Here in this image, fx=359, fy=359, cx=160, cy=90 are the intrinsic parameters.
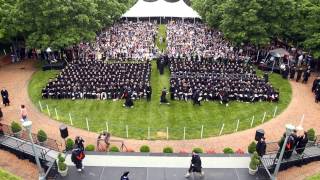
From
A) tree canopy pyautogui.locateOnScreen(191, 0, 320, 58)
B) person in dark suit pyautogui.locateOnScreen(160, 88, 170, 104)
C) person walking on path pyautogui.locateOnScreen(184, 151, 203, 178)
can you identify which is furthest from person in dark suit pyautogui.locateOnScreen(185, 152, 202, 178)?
tree canopy pyautogui.locateOnScreen(191, 0, 320, 58)

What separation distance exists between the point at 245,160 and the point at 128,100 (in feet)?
37.4

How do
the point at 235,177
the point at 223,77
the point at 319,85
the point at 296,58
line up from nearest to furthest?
1. the point at 235,177
2. the point at 319,85
3. the point at 223,77
4. the point at 296,58

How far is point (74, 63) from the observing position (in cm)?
3622

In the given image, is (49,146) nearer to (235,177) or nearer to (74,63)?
(235,177)

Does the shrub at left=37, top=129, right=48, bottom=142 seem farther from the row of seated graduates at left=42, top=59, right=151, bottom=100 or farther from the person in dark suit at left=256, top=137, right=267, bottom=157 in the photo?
the person in dark suit at left=256, top=137, right=267, bottom=157

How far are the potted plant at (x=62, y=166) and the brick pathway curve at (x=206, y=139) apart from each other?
4.95 m

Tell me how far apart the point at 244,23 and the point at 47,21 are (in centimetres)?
2027

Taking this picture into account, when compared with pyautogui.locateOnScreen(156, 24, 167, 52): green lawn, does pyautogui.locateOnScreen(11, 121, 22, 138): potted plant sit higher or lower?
lower

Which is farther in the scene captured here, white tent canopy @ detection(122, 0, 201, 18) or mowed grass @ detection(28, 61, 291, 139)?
white tent canopy @ detection(122, 0, 201, 18)

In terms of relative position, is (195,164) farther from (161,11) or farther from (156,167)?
(161,11)

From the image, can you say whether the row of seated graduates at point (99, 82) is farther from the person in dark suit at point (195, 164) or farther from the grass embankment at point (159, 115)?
the person in dark suit at point (195, 164)

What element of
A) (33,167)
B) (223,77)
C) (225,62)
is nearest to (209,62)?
(225,62)

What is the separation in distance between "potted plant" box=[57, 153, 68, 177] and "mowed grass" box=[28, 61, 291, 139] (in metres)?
6.37

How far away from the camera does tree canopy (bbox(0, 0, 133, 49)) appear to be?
35.8m
